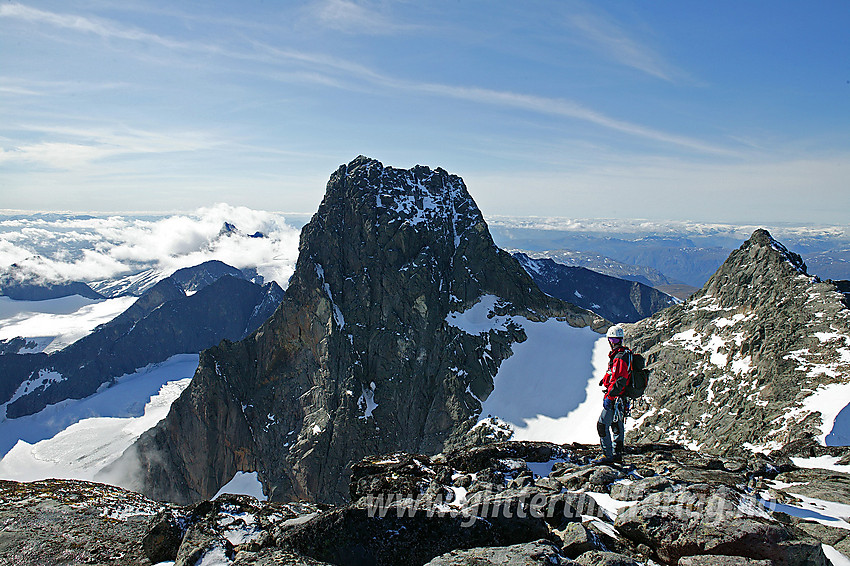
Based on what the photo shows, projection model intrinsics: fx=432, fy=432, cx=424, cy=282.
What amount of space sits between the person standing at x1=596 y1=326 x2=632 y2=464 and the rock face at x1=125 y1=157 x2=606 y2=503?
173 ft

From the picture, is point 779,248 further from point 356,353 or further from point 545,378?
point 356,353

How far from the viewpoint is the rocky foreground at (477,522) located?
25.6 feet

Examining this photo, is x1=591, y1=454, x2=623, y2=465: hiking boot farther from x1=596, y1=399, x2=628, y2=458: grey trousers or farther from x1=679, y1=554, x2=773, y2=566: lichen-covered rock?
x1=679, y1=554, x2=773, y2=566: lichen-covered rock

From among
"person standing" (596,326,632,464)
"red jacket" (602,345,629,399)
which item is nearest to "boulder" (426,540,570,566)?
"person standing" (596,326,632,464)

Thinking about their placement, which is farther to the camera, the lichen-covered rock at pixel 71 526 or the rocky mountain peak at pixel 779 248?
the rocky mountain peak at pixel 779 248

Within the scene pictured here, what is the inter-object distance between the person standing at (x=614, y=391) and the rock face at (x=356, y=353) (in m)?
52.7

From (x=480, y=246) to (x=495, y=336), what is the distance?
2043cm

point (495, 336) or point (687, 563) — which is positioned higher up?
point (687, 563)

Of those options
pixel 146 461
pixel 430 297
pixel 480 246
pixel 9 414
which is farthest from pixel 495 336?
pixel 9 414

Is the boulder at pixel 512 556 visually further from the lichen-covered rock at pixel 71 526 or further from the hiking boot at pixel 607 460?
the hiking boot at pixel 607 460

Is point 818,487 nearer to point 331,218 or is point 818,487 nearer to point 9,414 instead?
point 331,218

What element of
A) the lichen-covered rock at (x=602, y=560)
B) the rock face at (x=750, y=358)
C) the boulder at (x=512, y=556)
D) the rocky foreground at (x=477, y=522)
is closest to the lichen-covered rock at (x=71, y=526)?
the rocky foreground at (x=477, y=522)

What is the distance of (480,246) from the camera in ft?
289

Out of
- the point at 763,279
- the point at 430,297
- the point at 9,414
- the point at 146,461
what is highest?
the point at 763,279
